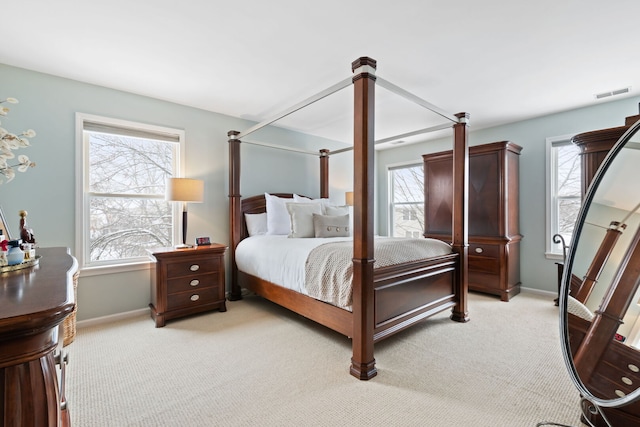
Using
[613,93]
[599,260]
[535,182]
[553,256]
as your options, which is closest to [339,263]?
[599,260]

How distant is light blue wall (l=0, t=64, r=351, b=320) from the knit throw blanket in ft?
6.25

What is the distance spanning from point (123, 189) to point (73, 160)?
0.50m

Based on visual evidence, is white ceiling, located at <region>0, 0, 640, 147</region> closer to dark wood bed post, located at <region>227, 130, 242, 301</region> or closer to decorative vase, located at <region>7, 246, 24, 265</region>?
dark wood bed post, located at <region>227, 130, 242, 301</region>

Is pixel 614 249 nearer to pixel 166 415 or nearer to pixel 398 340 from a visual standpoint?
pixel 398 340

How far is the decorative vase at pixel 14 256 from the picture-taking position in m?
1.18

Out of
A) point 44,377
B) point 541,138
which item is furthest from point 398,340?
point 541,138

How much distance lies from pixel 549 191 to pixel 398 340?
9.87 feet

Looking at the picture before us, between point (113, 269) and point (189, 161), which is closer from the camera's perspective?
point (113, 269)

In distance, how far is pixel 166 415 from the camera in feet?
5.16

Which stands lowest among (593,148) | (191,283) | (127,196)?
(191,283)

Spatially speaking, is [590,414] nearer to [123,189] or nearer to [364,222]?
[364,222]

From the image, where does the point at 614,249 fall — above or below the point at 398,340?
above

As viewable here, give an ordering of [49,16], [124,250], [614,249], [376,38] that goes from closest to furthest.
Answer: [614,249] → [49,16] → [376,38] → [124,250]

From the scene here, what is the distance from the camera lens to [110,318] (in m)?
2.96
